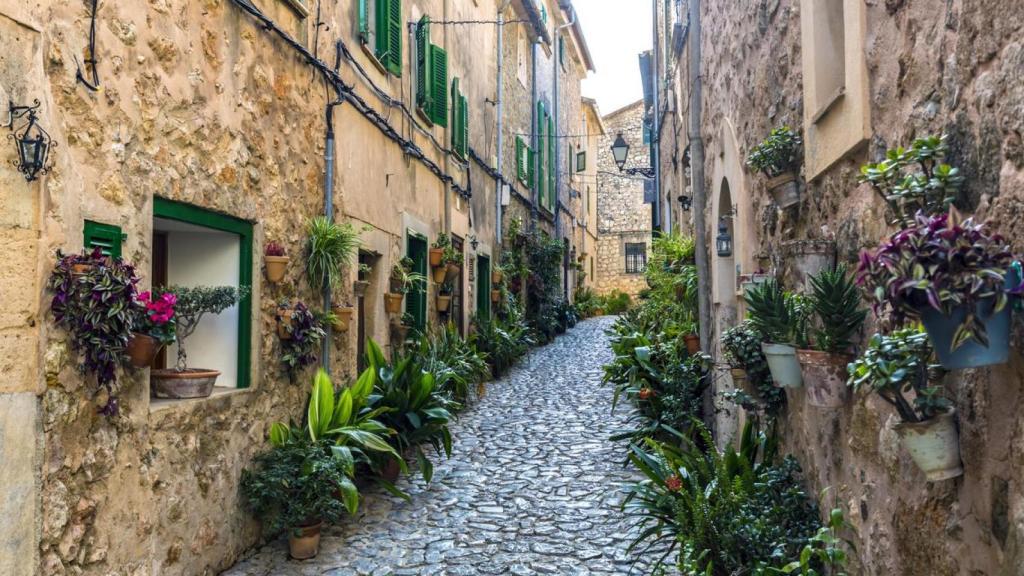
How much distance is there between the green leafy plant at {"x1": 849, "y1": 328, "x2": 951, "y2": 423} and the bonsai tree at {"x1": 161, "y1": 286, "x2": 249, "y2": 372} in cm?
334

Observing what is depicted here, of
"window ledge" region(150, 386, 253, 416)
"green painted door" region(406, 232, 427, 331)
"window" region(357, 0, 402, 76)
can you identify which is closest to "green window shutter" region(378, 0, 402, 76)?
"window" region(357, 0, 402, 76)

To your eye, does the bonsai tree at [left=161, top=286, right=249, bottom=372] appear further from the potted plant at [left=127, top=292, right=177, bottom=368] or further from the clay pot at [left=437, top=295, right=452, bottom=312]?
the clay pot at [left=437, top=295, right=452, bottom=312]

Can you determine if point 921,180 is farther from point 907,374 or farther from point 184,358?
point 184,358

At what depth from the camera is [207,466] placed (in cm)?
423

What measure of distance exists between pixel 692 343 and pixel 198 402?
4.95 m

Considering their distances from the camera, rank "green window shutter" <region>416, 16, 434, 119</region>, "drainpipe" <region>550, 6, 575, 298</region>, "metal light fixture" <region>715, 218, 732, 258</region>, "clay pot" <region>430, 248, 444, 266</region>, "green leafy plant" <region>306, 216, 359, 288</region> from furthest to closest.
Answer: "drainpipe" <region>550, 6, 575, 298</region>
"clay pot" <region>430, 248, 444, 266</region>
"green window shutter" <region>416, 16, 434, 119</region>
"metal light fixture" <region>715, 218, 732, 258</region>
"green leafy plant" <region>306, 216, 359, 288</region>

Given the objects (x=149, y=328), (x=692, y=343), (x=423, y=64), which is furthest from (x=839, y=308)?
(x=423, y=64)

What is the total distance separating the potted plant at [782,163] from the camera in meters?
4.00

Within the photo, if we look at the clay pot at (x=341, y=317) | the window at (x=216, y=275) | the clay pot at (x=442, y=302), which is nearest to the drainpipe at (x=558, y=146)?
the clay pot at (x=442, y=302)

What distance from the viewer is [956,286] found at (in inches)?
67.8

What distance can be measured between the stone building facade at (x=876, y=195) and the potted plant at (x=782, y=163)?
0.09 m

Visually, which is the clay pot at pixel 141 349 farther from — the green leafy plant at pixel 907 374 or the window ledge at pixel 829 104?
the window ledge at pixel 829 104

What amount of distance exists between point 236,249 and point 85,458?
1.75m

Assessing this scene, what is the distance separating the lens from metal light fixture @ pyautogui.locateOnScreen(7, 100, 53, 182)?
290 cm
